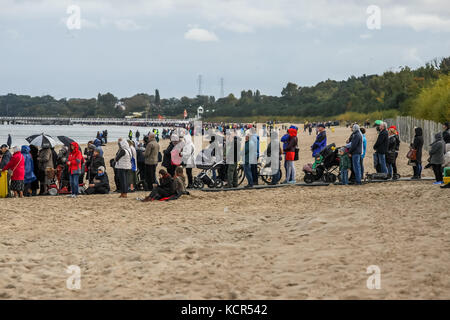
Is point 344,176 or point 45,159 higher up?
point 45,159

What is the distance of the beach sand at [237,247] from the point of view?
21.0 feet

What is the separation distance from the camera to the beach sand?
21.0ft

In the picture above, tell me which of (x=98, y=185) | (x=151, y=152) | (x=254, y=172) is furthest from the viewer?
(x=254, y=172)

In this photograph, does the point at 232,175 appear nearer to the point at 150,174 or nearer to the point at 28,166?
the point at 150,174

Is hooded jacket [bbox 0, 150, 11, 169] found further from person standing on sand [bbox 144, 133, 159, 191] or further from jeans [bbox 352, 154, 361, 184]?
jeans [bbox 352, 154, 361, 184]

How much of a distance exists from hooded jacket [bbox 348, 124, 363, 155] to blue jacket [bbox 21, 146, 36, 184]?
7943 mm

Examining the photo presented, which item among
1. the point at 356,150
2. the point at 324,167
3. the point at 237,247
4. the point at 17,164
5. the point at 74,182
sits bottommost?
the point at 237,247

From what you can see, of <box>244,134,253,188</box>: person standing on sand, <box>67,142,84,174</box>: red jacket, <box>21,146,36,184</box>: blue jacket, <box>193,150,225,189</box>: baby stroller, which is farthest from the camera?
<box>193,150,225,189</box>: baby stroller

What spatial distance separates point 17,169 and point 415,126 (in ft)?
86.1

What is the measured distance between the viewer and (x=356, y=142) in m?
14.6

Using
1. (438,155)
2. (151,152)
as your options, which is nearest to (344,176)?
(438,155)

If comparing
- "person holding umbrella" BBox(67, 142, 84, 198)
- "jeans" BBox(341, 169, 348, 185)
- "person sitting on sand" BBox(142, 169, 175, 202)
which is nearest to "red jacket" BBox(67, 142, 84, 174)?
"person holding umbrella" BBox(67, 142, 84, 198)
